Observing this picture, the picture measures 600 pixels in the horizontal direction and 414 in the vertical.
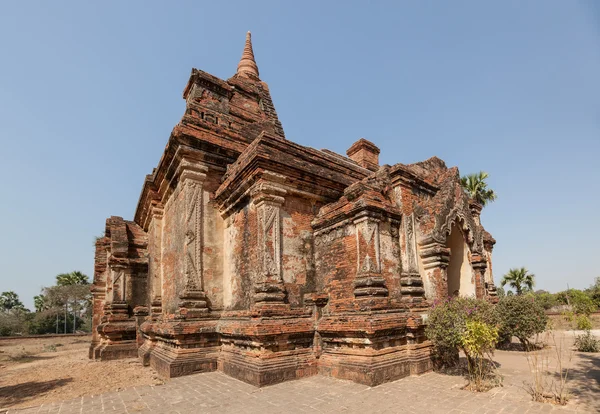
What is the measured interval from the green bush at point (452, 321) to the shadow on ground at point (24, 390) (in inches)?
322

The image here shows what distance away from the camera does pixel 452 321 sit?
22.1 feet

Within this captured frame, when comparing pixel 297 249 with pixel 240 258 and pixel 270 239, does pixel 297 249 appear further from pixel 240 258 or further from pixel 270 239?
pixel 240 258

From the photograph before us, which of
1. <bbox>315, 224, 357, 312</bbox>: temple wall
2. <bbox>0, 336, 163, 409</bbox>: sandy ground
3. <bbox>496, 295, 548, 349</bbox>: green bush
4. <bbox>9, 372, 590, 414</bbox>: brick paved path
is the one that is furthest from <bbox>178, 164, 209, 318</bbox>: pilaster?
<bbox>496, 295, 548, 349</bbox>: green bush

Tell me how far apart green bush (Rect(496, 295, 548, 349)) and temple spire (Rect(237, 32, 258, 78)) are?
1382 centimetres

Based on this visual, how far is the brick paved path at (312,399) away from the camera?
5.05m

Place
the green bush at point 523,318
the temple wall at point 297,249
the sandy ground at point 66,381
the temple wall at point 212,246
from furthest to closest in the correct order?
the green bush at point 523,318 < the temple wall at point 212,246 < the temple wall at point 297,249 < the sandy ground at point 66,381

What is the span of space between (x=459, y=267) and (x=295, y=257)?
527 cm

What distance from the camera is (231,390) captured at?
20.5 ft

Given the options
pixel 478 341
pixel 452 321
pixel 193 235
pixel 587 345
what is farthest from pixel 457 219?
pixel 193 235

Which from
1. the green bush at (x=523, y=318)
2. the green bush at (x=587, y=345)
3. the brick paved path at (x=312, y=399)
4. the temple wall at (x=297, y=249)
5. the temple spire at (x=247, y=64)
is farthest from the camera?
the temple spire at (x=247, y=64)

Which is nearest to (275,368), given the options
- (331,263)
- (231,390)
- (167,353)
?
(231,390)

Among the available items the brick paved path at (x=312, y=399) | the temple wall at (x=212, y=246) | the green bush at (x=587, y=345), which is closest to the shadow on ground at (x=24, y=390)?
the brick paved path at (x=312, y=399)

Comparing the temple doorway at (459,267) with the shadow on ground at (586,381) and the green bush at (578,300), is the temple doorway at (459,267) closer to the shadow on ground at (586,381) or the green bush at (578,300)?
the shadow on ground at (586,381)

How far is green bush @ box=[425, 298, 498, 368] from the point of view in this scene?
21.2 feet
